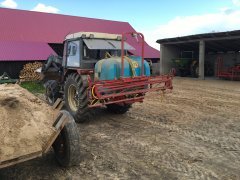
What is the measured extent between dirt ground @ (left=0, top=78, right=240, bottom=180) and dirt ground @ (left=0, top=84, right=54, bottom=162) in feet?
2.43

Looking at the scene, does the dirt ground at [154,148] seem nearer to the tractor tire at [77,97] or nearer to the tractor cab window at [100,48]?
the tractor tire at [77,97]

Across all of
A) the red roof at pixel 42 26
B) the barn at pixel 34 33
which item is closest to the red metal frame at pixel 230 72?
the barn at pixel 34 33

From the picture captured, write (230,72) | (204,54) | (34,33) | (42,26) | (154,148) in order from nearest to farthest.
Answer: (154,148) < (230,72) < (204,54) < (34,33) < (42,26)

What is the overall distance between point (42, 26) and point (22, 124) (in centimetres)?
1893

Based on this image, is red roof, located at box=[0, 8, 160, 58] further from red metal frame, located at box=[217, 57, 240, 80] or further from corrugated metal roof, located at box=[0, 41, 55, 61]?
red metal frame, located at box=[217, 57, 240, 80]

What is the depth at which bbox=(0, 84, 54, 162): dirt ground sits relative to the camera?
12.3 ft

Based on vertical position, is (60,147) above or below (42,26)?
below

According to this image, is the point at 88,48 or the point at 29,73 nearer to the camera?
the point at 88,48

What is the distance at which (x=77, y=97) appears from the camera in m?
7.53

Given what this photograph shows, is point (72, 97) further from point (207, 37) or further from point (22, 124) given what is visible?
point (207, 37)

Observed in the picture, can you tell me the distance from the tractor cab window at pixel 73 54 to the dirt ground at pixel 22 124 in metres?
3.14

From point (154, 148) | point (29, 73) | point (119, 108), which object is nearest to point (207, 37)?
point (29, 73)

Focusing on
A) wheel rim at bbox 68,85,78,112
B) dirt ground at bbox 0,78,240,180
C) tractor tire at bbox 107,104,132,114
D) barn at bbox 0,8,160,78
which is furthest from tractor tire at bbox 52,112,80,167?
barn at bbox 0,8,160,78

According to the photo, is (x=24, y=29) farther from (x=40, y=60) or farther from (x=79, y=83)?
(x=79, y=83)
